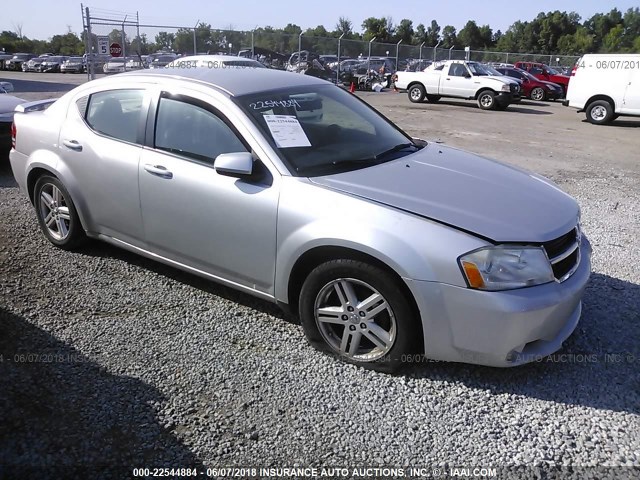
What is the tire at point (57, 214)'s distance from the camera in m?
4.57

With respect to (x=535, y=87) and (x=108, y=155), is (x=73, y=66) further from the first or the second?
(x=108, y=155)

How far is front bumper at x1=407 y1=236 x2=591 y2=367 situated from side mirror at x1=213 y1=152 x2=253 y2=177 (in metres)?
1.21

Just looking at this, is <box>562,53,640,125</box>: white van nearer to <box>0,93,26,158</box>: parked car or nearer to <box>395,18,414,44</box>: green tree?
<box>0,93,26,158</box>: parked car

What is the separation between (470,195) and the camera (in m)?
3.26

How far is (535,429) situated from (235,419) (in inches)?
60.3

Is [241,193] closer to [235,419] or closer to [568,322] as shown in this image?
[235,419]

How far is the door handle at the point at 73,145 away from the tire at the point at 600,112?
1660 cm

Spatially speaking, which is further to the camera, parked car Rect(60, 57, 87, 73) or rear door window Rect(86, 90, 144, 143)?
parked car Rect(60, 57, 87, 73)

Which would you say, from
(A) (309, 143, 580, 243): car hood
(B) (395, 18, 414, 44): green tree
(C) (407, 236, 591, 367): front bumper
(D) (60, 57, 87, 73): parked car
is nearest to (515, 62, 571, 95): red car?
(A) (309, 143, 580, 243): car hood

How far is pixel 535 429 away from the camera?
2.77 m

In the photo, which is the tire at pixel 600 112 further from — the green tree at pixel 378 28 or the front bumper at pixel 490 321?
the green tree at pixel 378 28

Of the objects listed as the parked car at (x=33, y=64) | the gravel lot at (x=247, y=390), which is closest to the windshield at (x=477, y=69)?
the gravel lot at (x=247, y=390)

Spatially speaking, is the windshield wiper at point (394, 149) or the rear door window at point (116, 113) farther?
the rear door window at point (116, 113)

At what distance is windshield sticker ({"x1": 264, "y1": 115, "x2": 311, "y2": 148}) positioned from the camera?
352 cm
